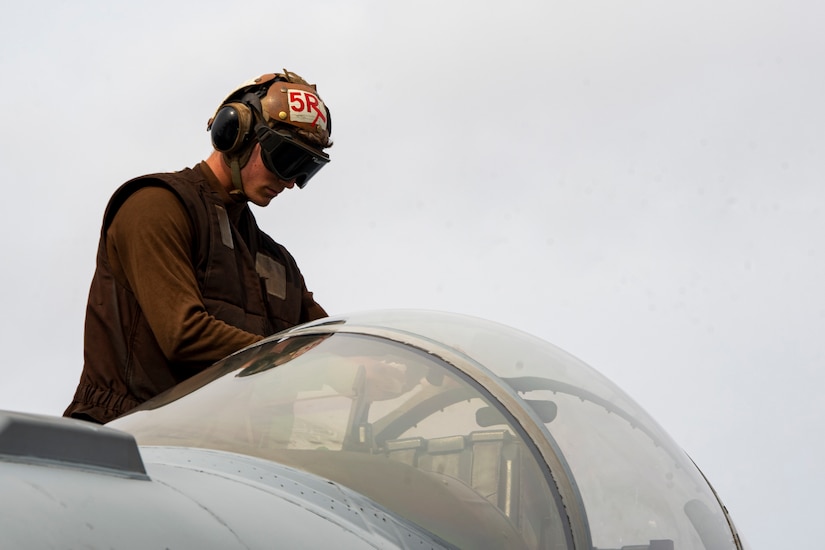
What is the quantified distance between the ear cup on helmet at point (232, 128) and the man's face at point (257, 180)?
0.07m

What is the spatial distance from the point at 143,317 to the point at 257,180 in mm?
759

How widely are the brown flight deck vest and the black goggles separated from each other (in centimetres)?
25

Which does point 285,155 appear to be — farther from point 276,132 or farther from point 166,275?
point 166,275

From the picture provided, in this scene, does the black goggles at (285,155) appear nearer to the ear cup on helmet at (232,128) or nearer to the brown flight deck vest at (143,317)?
the ear cup on helmet at (232,128)

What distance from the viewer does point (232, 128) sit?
3990 mm

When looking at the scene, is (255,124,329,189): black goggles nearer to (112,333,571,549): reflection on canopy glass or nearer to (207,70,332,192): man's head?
(207,70,332,192): man's head

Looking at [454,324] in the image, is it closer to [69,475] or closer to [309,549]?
[309,549]

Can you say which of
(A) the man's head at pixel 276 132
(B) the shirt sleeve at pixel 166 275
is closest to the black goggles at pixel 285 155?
(A) the man's head at pixel 276 132

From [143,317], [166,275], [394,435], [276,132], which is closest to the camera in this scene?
[394,435]

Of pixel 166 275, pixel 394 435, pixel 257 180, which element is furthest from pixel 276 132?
pixel 394 435

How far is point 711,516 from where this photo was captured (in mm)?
2420

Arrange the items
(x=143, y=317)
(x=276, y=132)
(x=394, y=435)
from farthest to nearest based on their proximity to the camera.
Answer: (x=276, y=132) → (x=143, y=317) → (x=394, y=435)

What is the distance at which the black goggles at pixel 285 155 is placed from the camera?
394 cm

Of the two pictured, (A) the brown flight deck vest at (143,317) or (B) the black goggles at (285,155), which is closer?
(A) the brown flight deck vest at (143,317)
